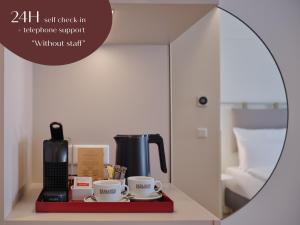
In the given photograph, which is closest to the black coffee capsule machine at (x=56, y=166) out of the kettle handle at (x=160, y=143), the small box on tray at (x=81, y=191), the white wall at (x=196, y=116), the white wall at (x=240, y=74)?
the small box on tray at (x=81, y=191)

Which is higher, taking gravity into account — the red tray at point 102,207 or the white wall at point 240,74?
the white wall at point 240,74

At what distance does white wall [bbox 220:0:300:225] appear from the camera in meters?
1.45

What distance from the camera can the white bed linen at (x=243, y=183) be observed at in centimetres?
139

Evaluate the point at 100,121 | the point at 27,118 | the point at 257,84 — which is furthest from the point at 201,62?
the point at 27,118

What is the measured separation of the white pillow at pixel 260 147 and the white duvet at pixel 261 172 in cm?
1

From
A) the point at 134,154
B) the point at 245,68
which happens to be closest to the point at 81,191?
the point at 134,154

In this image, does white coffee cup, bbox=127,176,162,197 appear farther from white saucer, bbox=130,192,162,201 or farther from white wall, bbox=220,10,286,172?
white wall, bbox=220,10,286,172

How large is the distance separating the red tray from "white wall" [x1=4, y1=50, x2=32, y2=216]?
0.10 m

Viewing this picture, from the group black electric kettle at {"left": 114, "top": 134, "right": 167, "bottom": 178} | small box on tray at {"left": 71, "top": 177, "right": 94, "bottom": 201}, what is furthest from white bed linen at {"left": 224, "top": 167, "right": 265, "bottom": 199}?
small box on tray at {"left": 71, "top": 177, "right": 94, "bottom": 201}

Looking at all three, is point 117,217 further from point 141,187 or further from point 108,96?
point 108,96

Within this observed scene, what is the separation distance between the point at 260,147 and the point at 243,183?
157 mm

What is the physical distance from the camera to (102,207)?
957 mm

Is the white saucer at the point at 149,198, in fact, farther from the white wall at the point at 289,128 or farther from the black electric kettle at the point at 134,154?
the white wall at the point at 289,128

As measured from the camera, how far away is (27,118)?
4.01 ft
